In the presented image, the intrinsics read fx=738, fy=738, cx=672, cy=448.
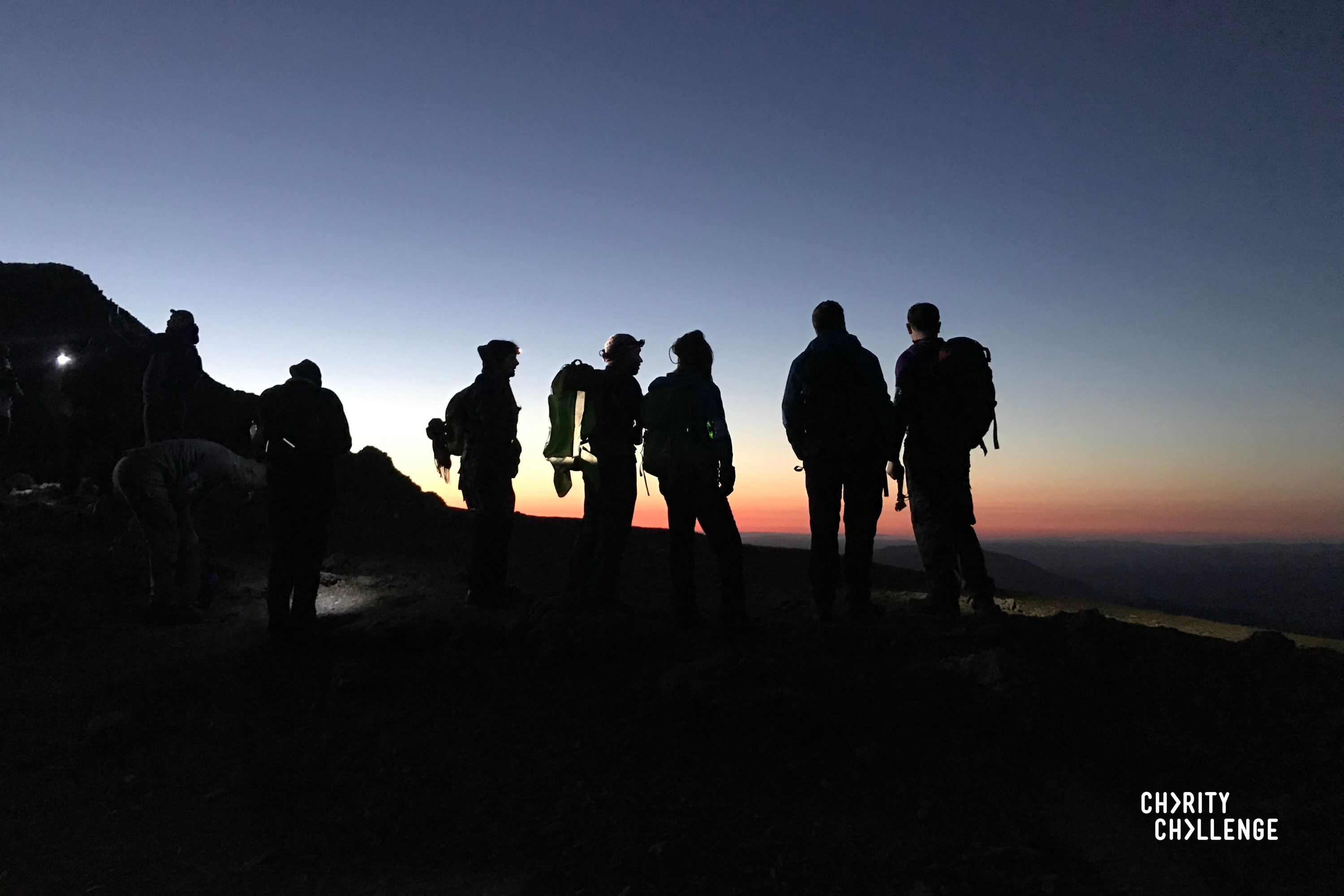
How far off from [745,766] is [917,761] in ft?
2.81

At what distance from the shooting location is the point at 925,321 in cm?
617

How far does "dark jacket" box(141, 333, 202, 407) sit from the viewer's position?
8359mm

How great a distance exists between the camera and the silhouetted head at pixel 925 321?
616 centimetres

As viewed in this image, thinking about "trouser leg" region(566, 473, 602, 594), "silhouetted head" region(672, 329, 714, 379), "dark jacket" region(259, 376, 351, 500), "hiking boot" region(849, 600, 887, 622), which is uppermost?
"silhouetted head" region(672, 329, 714, 379)

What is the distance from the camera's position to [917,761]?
367cm

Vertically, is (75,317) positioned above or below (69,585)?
above

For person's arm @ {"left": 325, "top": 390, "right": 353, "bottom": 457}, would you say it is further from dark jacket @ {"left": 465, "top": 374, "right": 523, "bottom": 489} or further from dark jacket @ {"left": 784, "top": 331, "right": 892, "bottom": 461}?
dark jacket @ {"left": 784, "top": 331, "right": 892, "bottom": 461}

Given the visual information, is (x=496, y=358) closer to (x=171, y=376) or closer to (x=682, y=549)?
(x=682, y=549)

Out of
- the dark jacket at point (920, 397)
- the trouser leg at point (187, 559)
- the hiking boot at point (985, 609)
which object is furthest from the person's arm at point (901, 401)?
the trouser leg at point (187, 559)

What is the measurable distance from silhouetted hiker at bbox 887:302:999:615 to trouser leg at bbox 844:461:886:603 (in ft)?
1.85

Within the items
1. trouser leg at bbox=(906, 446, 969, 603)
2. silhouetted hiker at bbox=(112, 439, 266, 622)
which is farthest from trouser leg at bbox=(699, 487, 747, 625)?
silhouetted hiker at bbox=(112, 439, 266, 622)

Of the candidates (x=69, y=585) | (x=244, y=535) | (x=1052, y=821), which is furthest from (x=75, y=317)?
(x=1052, y=821)

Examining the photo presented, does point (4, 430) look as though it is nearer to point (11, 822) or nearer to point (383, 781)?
point (11, 822)

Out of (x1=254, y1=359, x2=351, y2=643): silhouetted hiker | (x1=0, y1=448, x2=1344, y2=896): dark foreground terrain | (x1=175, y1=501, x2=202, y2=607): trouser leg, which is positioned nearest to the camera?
(x1=0, y1=448, x2=1344, y2=896): dark foreground terrain
